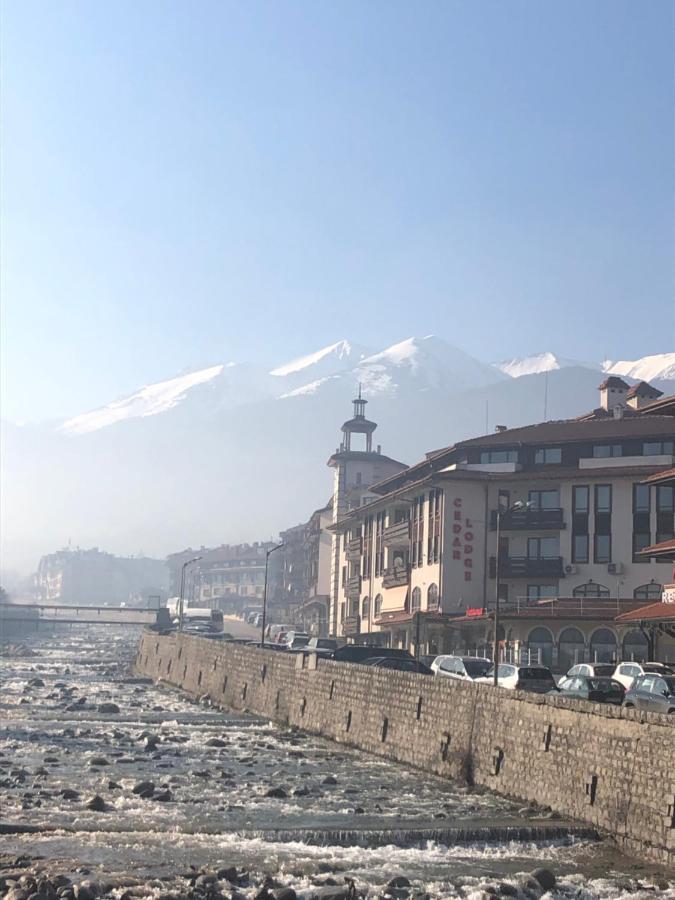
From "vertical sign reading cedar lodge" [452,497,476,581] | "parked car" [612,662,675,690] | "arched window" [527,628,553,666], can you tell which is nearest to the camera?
"parked car" [612,662,675,690]

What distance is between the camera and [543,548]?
256ft

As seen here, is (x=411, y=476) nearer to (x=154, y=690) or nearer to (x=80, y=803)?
(x=154, y=690)

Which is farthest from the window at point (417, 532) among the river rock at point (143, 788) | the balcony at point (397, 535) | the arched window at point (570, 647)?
the river rock at point (143, 788)

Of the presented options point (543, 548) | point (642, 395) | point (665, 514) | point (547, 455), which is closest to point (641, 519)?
point (665, 514)

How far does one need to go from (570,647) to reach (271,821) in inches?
1590

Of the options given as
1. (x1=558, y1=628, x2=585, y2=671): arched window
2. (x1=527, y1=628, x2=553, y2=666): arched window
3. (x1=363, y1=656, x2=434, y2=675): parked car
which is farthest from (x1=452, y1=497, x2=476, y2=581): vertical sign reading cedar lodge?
Result: (x1=363, y1=656, x2=434, y2=675): parked car

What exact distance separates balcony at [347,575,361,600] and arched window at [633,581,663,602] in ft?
117

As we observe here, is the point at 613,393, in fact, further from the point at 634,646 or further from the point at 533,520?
the point at 634,646

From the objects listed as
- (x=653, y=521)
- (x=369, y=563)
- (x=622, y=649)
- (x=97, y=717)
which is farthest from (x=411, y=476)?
(x=97, y=717)

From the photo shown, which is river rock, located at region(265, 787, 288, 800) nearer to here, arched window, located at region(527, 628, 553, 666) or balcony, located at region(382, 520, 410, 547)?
arched window, located at region(527, 628, 553, 666)

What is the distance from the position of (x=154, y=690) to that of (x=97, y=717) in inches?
896

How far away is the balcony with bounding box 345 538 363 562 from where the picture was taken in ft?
354

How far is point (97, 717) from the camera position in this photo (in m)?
59.9

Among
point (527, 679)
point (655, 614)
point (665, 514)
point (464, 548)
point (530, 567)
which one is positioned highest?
point (665, 514)
